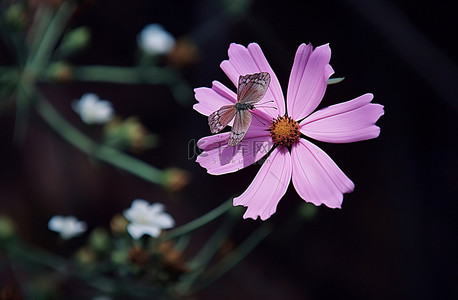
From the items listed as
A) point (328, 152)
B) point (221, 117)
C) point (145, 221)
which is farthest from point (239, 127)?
point (328, 152)

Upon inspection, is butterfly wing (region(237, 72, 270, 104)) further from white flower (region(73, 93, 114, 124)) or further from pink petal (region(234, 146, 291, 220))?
white flower (region(73, 93, 114, 124))

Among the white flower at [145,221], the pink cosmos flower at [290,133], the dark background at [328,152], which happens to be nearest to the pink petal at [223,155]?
the pink cosmos flower at [290,133]

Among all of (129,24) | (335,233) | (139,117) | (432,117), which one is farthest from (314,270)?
(129,24)

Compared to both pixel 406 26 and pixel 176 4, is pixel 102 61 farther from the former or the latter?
pixel 406 26

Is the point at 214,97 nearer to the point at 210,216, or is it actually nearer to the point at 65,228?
the point at 210,216

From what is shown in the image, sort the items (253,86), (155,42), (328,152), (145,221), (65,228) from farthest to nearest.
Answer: (328,152) → (155,42) → (65,228) → (145,221) → (253,86)

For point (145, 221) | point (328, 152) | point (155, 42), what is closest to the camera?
point (145, 221)
